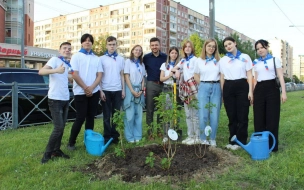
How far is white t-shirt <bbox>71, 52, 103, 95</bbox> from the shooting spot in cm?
477

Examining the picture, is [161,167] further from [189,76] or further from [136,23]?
[136,23]

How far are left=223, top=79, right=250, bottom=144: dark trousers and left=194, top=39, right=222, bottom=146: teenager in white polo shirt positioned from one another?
0.18 meters

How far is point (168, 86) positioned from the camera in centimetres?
585

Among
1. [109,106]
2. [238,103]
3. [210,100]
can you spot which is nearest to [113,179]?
[109,106]

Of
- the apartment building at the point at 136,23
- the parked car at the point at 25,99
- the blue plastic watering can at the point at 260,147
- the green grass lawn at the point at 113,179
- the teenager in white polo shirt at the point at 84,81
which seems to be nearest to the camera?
the green grass lawn at the point at 113,179

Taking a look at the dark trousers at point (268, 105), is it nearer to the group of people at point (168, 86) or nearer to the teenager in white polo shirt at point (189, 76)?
the group of people at point (168, 86)

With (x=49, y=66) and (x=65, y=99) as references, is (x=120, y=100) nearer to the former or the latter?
(x=65, y=99)

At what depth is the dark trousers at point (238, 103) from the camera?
4.82 m

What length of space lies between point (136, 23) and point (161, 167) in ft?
249

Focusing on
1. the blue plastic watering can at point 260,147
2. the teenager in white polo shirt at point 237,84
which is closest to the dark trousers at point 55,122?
the teenager in white polo shirt at point 237,84

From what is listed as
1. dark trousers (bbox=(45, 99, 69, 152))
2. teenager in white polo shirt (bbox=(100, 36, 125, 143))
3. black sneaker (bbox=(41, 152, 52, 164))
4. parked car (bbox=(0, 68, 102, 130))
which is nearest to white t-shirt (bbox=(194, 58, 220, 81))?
teenager in white polo shirt (bbox=(100, 36, 125, 143))

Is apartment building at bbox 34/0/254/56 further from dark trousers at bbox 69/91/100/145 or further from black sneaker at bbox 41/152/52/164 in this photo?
black sneaker at bbox 41/152/52/164

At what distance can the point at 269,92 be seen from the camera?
4656mm

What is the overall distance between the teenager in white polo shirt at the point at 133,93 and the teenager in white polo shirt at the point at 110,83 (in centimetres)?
20
